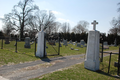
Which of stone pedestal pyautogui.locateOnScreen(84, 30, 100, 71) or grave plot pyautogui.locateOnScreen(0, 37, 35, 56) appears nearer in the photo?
stone pedestal pyautogui.locateOnScreen(84, 30, 100, 71)

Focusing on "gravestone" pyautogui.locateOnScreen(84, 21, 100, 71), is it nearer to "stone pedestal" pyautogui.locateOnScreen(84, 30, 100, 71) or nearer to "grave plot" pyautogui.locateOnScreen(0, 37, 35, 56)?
"stone pedestal" pyautogui.locateOnScreen(84, 30, 100, 71)

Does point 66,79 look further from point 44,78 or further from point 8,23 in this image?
point 8,23

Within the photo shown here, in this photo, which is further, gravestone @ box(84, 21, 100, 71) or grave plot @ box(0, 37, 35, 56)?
grave plot @ box(0, 37, 35, 56)

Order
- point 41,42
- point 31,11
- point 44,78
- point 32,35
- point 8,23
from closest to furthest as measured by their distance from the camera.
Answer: point 44,78, point 41,42, point 8,23, point 31,11, point 32,35

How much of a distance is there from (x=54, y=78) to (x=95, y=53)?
309 centimetres

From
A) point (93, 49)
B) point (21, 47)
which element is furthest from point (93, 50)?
point (21, 47)

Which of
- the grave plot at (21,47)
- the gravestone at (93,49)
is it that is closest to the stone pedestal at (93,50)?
the gravestone at (93,49)

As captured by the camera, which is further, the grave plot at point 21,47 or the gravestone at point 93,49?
the grave plot at point 21,47

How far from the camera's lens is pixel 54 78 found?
3.99 m

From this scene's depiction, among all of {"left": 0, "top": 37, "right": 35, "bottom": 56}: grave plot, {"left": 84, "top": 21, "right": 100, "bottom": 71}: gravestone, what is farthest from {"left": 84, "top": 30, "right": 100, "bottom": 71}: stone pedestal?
{"left": 0, "top": 37, "right": 35, "bottom": 56}: grave plot

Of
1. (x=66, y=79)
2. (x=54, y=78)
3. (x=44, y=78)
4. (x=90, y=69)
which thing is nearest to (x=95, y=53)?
(x=90, y=69)

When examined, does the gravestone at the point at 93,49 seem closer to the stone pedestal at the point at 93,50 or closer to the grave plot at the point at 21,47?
the stone pedestal at the point at 93,50

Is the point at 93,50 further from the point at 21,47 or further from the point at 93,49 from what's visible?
the point at 21,47

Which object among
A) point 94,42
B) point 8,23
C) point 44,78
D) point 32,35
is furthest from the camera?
point 32,35
